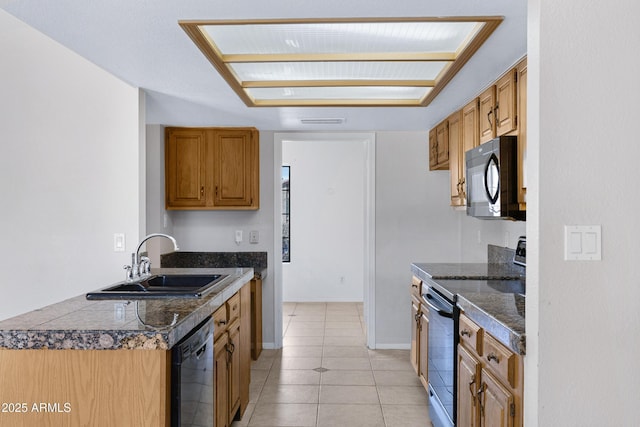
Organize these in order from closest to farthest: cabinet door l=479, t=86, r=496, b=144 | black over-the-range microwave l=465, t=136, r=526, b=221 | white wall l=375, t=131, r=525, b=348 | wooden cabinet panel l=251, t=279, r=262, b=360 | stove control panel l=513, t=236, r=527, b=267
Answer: black over-the-range microwave l=465, t=136, r=526, b=221, cabinet door l=479, t=86, r=496, b=144, stove control panel l=513, t=236, r=527, b=267, wooden cabinet panel l=251, t=279, r=262, b=360, white wall l=375, t=131, r=525, b=348

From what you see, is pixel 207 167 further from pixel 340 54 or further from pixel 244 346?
pixel 340 54

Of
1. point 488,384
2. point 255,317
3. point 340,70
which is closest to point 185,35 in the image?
point 340,70

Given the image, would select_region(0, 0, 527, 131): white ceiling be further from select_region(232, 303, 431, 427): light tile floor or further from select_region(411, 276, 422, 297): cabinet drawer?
select_region(232, 303, 431, 427): light tile floor

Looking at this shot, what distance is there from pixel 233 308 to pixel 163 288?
0.40m

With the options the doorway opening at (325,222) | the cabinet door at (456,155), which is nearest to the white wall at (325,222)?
the doorway opening at (325,222)

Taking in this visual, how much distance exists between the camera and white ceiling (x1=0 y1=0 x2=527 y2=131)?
184 cm

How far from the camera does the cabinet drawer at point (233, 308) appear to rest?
104 inches

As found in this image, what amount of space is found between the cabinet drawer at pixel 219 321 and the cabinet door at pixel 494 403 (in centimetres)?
122

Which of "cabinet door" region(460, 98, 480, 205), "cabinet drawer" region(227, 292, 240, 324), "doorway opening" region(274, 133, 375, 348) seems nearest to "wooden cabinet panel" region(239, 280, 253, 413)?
"cabinet drawer" region(227, 292, 240, 324)

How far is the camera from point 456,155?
12.0ft

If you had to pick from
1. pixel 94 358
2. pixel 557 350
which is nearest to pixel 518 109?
pixel 557 350

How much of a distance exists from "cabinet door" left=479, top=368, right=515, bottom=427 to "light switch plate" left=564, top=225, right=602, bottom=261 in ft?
1.87

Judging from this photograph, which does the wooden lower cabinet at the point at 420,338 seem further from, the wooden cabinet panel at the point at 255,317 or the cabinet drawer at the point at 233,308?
the wooden cabinet panel at the point at 255,317

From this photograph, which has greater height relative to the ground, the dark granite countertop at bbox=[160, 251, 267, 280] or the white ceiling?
the white ceiling
